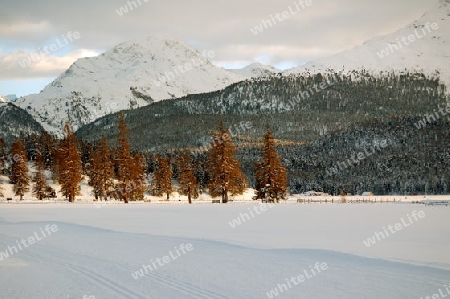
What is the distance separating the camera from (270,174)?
2189 inches

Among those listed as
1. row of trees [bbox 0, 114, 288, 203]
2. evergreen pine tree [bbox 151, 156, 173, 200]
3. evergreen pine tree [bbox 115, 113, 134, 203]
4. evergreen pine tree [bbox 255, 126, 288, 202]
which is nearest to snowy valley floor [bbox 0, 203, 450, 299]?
evergreen pine tree [bbox 255, 126, 288, 202]

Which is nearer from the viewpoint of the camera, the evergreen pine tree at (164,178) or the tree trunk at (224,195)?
the tree trunk at (224,195)

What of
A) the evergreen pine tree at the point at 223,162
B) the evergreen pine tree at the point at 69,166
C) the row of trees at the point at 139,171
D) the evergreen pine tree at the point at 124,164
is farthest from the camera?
the evergreen pine tree at the point at 69,166

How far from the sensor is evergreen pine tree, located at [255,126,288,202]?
181 feet

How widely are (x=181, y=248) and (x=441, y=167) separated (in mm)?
165057

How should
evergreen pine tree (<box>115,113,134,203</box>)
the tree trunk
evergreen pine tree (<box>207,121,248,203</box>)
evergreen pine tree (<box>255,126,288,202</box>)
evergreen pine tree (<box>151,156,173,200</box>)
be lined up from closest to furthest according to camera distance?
1. evergreen pine tree (<box>255,126,288,202</box>)
2. evergreen pine tree (<box>207,121,248,203</box>)
3. the tree trunk
4. evergreen pine tree (<box>115,113,134,203</box>)
5. evergreen pine tree (<box>151,156,173,200</box>)

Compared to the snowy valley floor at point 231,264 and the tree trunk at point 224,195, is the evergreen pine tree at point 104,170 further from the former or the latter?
the snowy valley floor at point 231,264

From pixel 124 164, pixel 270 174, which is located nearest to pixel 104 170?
pixel 124 164

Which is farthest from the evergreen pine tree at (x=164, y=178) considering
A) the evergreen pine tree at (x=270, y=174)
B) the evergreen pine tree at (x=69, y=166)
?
the evergreen pine tree at (x=270, y=174)

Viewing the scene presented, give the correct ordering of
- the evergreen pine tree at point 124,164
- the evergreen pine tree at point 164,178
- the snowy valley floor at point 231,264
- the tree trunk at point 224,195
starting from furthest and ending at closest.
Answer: the evergreen pine tree at point 164,178 < the evergreen pine tree at point 124,164 < the tree trunk at point 224,195 < the snowy valley floor at point 231,264

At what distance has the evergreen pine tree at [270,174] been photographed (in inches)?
2172

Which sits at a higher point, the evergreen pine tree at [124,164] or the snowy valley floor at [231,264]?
the evergreen pine tree at [124,164]

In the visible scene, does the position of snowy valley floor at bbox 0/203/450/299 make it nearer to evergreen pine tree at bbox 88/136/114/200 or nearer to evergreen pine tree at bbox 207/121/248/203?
evergreen pine tree at bbox 207/121/248/203

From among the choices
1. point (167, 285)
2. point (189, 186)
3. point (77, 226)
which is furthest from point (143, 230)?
point (189, 186)
